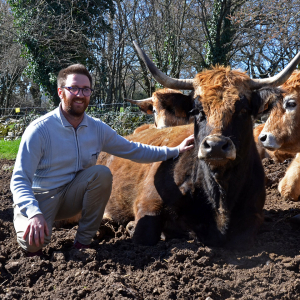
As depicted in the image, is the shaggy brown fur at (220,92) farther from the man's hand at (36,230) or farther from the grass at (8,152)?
the grass at (8,152)

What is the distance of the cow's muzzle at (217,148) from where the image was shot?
3.29 m

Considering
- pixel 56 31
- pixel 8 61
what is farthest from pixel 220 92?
pixel 8 61

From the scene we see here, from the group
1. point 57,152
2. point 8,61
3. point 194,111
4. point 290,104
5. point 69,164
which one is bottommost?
point 69,164

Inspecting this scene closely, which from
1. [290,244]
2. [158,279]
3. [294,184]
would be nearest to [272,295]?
[158,279]

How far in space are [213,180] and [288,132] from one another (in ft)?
9.56

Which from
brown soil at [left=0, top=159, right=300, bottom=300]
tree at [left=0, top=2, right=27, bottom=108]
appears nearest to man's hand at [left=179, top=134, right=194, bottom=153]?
brown soil at [left=0, top=159, right=300, bottom=300]

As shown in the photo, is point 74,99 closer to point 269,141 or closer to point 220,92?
point 220,92

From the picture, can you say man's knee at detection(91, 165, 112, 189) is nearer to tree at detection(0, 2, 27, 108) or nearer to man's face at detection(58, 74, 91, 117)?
man's face at detection(58, 74, 91, 117)

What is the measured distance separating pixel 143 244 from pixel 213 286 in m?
1.17

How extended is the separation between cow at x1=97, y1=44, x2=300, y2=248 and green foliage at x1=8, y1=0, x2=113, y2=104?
1298 centimetres

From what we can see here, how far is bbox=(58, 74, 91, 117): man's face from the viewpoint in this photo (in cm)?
386

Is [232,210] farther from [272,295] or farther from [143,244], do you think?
[272,295]

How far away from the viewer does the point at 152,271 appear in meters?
3.13

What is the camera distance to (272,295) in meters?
2.77
